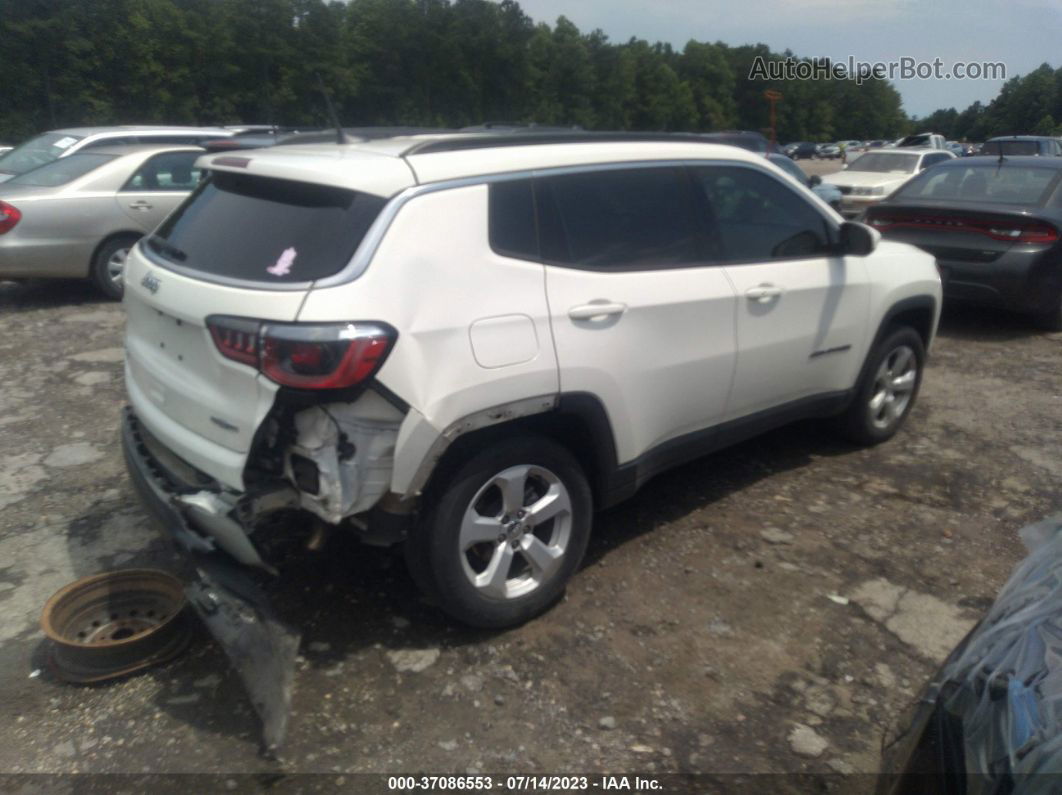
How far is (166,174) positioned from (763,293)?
6932mm

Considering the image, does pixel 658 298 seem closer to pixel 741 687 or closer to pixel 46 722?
pixel 741 687

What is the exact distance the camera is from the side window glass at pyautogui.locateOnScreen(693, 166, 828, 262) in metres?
4.26

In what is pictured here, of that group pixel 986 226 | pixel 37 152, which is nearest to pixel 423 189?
pixel 986 226

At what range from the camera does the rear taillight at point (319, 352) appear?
113 inches

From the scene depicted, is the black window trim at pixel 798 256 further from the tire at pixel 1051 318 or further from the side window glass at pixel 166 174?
the side window glass at pixel 166 174

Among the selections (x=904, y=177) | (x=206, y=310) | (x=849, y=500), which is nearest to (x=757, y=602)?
(x=849, y=500)

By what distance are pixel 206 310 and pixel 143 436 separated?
849 mm

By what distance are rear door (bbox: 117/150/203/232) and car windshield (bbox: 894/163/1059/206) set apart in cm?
700

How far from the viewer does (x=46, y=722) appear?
3.07 m

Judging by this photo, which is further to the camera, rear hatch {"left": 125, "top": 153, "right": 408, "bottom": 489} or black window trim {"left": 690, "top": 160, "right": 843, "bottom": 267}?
black window trim {"left": 690, "top": 160, "right": 843, "bottom": 267}

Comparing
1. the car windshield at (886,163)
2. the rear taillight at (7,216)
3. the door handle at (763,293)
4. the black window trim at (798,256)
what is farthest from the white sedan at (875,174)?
the rear taillight at (7,216)

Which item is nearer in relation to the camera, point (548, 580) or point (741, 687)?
point (741, 687)

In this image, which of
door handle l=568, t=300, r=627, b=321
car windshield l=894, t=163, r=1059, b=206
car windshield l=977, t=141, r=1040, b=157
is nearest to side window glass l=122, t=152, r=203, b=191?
door handle l=568, t=300, r=627, b=321

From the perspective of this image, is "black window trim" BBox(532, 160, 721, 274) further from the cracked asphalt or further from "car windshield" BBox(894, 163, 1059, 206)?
"car windshield" BBox(894, 163, 1059, 206)
